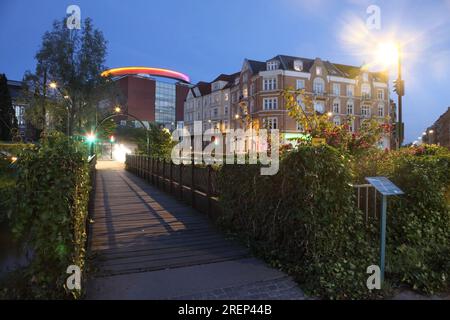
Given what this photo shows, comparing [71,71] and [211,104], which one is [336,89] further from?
[71,71]

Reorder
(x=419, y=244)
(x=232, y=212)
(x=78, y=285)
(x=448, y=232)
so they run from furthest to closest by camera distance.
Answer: (x=232, y=212)
(x=448, y=232)
(x=419, y=244)
(x=78, y=285)

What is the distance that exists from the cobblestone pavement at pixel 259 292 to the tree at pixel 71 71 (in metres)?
29.7

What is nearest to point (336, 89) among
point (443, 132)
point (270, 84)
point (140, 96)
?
point (270, 84)

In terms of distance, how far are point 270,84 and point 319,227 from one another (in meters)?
42.7

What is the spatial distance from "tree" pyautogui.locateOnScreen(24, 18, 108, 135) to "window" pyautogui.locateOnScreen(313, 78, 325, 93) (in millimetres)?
29669

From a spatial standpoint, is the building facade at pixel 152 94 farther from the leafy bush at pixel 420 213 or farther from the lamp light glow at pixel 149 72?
the leafy bush at pixel 420 213

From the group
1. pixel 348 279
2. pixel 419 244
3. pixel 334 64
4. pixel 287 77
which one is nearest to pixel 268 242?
pixel 348 279

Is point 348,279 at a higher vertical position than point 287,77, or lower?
lower

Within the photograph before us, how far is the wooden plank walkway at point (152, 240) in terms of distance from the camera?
466cm

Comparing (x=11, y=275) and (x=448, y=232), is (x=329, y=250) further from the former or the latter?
(x=11, y=275)

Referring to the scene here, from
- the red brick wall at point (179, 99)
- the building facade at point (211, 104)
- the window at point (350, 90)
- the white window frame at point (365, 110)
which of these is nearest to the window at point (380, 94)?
the white window frame at point (365, 110)

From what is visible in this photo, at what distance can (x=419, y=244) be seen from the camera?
192 inches

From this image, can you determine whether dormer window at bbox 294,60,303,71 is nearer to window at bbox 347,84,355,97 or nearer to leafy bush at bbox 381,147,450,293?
window at bbox 347,84,355,97
